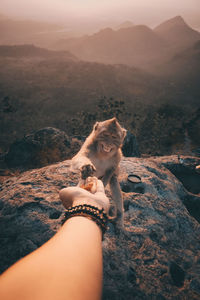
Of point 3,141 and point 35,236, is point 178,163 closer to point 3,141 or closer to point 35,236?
point 35,236

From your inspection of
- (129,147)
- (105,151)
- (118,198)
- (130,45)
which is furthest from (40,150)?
(130,45)

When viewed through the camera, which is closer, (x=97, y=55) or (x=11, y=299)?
(x=11, y=299)

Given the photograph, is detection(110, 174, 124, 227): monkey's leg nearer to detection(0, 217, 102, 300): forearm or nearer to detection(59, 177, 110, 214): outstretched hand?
detection(59, 177, 110, 214): outstretched hand

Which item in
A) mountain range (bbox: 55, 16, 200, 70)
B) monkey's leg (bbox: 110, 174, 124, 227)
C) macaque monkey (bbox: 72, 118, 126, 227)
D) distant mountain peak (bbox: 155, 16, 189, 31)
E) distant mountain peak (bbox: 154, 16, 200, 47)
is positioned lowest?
monkey's leg (bbox: 110, 174, 124, 227)

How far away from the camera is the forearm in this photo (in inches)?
31.8

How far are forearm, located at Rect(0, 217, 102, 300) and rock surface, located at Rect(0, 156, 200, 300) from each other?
9.35 feet

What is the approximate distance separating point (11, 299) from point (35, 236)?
3274 mm

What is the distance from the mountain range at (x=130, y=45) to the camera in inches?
4134

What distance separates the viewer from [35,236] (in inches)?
142

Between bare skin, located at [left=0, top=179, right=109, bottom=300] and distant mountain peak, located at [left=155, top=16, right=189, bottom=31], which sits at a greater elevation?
distant mountain peak, located at [left=155, top=16, right=189, bottom=31]

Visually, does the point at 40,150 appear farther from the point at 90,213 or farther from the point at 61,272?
the point at 61,272

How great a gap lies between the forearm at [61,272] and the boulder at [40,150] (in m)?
9.00

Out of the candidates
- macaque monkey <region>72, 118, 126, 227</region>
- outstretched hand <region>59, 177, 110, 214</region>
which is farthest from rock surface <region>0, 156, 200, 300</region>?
outstretched hand <region>59, 177, 110, 214</region>

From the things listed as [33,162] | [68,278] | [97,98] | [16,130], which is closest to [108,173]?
[68,278]
